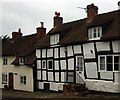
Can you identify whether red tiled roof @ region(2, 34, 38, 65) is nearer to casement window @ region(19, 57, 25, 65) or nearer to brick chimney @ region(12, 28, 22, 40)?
casement window @ region(19, 57, 25, 65)

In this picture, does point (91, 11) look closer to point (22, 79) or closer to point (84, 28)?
point (84, 28)

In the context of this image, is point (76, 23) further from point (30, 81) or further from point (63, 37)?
point (30, 81)

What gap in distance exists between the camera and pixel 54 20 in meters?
36.4

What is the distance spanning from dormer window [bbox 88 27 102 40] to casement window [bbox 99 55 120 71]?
6.55 feet

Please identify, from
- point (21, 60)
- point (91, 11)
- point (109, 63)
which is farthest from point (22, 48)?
point (109, 63)

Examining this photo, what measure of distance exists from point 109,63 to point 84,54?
3.49m

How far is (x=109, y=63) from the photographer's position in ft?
78.0

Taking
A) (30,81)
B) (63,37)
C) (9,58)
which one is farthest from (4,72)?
(63,37)

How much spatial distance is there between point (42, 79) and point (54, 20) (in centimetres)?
797

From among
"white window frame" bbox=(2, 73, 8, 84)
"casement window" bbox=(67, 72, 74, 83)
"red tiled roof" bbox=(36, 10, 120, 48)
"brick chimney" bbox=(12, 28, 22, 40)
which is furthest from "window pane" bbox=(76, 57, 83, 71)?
"brick chimney" bbox=(12, 28, 22, 40)

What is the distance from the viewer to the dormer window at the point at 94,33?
82.9 feet

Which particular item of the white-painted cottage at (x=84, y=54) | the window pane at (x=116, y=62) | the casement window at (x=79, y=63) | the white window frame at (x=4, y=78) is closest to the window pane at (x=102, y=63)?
the white-painted cottage at (x=84, y=54)

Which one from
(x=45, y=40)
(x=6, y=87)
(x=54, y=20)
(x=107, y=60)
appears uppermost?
(x=54, y=20)

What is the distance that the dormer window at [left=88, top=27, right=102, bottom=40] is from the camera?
25261 mm
